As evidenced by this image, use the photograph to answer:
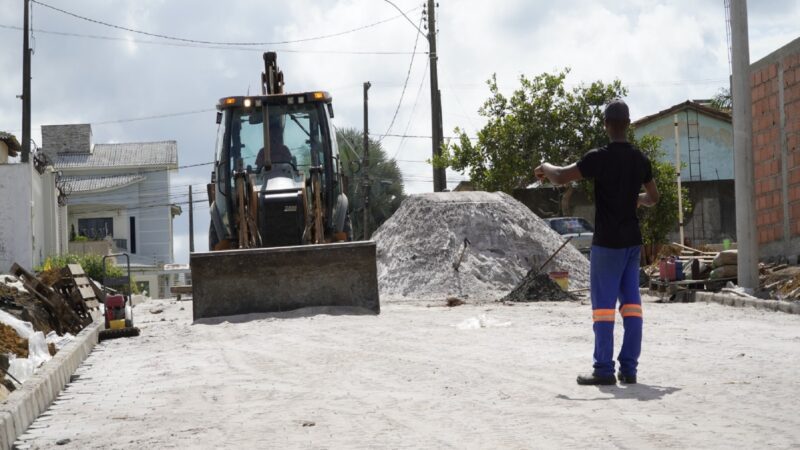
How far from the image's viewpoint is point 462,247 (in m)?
23.6

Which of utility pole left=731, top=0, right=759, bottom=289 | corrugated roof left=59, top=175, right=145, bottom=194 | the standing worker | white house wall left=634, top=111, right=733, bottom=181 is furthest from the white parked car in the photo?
corrugated roof left=59, top=175, right=145, bottom=194

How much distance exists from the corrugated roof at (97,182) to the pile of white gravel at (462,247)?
3821 cm

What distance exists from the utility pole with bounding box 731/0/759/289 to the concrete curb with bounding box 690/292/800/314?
1.67 feet

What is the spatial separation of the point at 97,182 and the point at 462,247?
143 feet

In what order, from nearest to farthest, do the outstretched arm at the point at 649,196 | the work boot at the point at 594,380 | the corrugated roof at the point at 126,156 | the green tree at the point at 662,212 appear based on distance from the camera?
the work boot at the point at 594,380 < the outstretched arm at the point at 649,196 < the green tree at the point at 662,212 < the corrugated roof at the point at 126,156

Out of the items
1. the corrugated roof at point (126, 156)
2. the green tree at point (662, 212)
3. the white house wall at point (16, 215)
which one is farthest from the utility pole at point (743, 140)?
the corrugated roof at point (126, 156)

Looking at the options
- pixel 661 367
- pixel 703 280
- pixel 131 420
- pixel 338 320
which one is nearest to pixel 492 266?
pixel 703 280

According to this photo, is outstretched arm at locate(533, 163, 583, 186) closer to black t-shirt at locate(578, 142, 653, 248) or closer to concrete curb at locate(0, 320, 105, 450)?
black t-shirt at locate(578, 142, 653, 248)

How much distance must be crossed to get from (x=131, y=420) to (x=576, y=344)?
4810 millimetres

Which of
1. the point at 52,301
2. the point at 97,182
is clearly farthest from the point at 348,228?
the point at 97,182

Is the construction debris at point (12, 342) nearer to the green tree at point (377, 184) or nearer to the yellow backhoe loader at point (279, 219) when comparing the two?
the yellow backhoe loader at point (279, 219)

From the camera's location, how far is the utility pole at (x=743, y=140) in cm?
1669

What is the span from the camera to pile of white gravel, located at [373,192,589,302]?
2245 centimetres

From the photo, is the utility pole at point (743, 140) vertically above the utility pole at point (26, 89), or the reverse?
the utility pole at point (26, 89)
